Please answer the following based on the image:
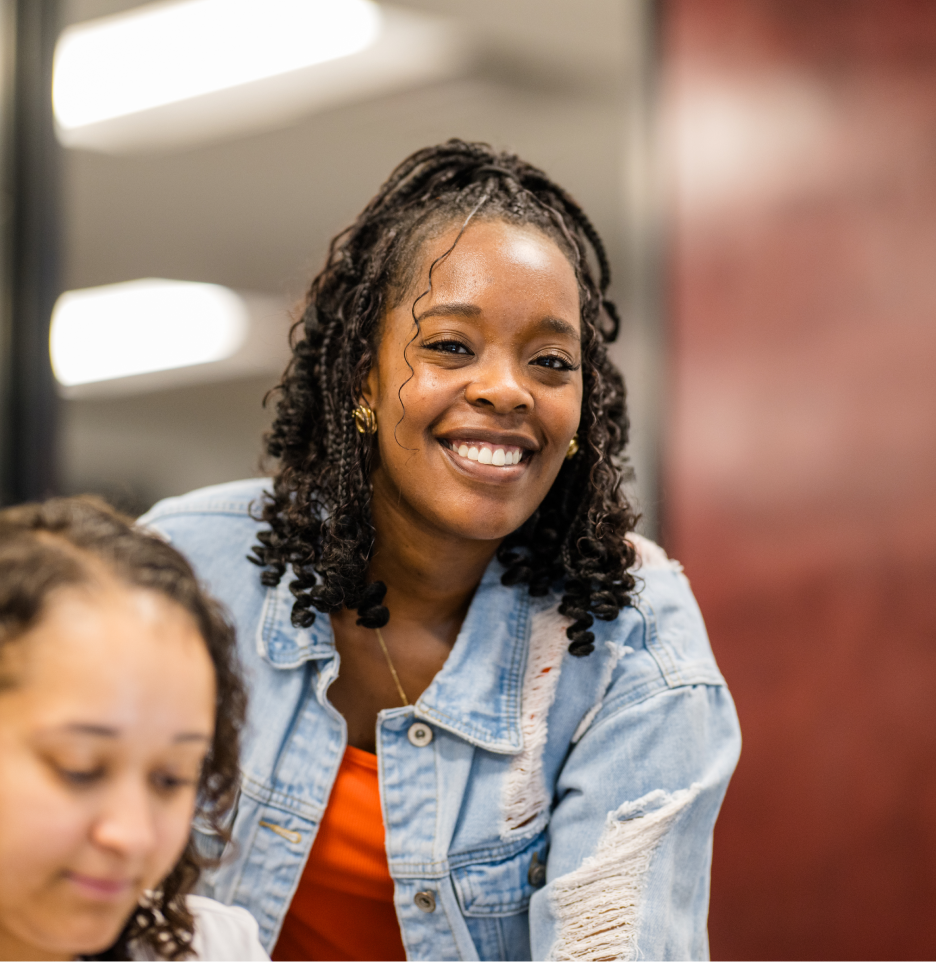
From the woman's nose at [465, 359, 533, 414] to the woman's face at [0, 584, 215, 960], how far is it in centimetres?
56

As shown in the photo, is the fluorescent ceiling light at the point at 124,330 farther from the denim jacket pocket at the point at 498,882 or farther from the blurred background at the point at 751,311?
the denim jacket pocket at the point at 498,882

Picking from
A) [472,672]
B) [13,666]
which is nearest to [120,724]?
[13,666]

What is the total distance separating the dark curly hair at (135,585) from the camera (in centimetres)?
89

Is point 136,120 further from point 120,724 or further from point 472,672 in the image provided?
point 120,724

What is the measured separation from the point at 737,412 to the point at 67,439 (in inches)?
62.8

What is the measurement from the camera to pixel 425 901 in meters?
1.40

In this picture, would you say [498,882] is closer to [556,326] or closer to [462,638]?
[462,638]

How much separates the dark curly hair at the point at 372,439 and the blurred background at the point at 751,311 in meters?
1.15

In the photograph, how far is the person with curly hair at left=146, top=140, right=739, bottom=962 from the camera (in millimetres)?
1379

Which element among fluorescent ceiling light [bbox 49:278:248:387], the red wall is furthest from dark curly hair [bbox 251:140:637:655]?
the red wall

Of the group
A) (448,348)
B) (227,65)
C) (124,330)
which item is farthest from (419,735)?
(227,65)

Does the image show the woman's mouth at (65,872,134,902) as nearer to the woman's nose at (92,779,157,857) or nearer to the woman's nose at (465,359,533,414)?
Result: the woman's nose at (92,779,157,857)

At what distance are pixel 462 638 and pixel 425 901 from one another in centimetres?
33

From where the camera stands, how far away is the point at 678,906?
4.52 ft
